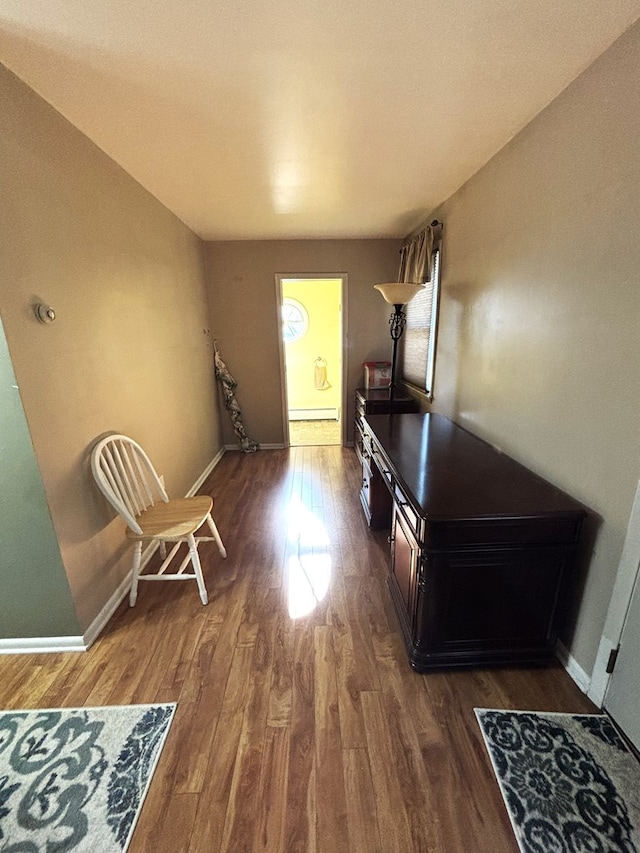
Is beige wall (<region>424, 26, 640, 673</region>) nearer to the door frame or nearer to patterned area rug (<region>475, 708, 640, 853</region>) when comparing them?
the door frame

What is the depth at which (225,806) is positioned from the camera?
41.4 inches

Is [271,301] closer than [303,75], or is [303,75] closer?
[303,75]

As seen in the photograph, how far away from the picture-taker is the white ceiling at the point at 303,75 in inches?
41.4

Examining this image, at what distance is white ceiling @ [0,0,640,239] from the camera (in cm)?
105

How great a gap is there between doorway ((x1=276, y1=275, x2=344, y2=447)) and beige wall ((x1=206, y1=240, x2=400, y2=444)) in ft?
4.11

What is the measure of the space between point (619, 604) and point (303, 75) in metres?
2.30

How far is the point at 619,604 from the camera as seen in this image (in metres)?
1.19

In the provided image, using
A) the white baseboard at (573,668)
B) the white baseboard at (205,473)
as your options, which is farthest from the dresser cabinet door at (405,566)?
the white baseboard at (205,473)

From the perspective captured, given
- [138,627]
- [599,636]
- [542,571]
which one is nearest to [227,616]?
[138,627]

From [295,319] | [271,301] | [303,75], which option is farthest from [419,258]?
[295,319]

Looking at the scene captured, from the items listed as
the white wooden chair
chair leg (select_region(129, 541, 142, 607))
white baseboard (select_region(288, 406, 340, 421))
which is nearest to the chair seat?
the white wooden chair

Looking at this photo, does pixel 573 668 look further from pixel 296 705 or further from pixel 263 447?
pixel 263 447

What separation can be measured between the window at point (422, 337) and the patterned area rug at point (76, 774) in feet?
9.13

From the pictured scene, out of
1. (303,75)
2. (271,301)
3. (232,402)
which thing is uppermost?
(303,75)
